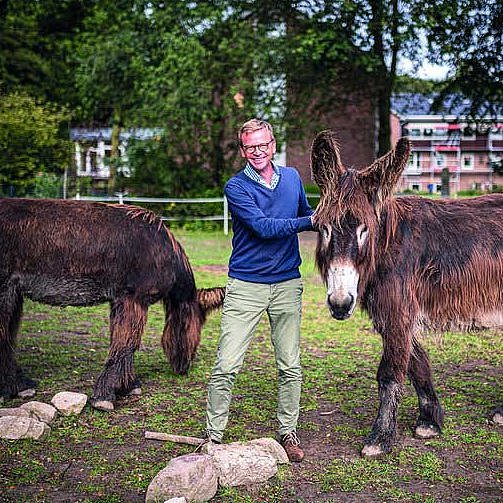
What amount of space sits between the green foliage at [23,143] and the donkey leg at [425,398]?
55.8 ft

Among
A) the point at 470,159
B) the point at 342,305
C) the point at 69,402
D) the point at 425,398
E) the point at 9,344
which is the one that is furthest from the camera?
the point at 470,159

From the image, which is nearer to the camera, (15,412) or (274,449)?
(274,449)

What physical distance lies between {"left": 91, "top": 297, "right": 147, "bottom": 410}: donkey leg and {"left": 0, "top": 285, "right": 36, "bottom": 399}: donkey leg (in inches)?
30.8

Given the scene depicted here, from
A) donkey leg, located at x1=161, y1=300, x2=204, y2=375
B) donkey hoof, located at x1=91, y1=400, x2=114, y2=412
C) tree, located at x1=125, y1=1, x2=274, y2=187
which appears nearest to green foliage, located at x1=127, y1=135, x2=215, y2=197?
tree, located at x1=125, y1=1, x2=274, y2=187

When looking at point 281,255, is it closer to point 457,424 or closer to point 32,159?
point 457,424

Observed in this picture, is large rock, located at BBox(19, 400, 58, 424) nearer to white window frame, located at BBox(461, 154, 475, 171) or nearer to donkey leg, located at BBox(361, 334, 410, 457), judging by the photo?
donkey leg, located at BBox(361, 334, 410, 457)

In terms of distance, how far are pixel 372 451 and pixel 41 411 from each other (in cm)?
265

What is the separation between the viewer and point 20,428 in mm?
5340

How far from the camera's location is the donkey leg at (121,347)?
620 centimetres

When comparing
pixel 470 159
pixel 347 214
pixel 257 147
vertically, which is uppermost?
pixel 470 159

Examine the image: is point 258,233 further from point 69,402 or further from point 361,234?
point 69,402

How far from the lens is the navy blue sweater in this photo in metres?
4.78

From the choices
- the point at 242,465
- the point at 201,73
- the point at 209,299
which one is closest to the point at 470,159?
the point at 201,73

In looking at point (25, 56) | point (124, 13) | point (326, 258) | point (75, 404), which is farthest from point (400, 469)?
point (25, 56)
